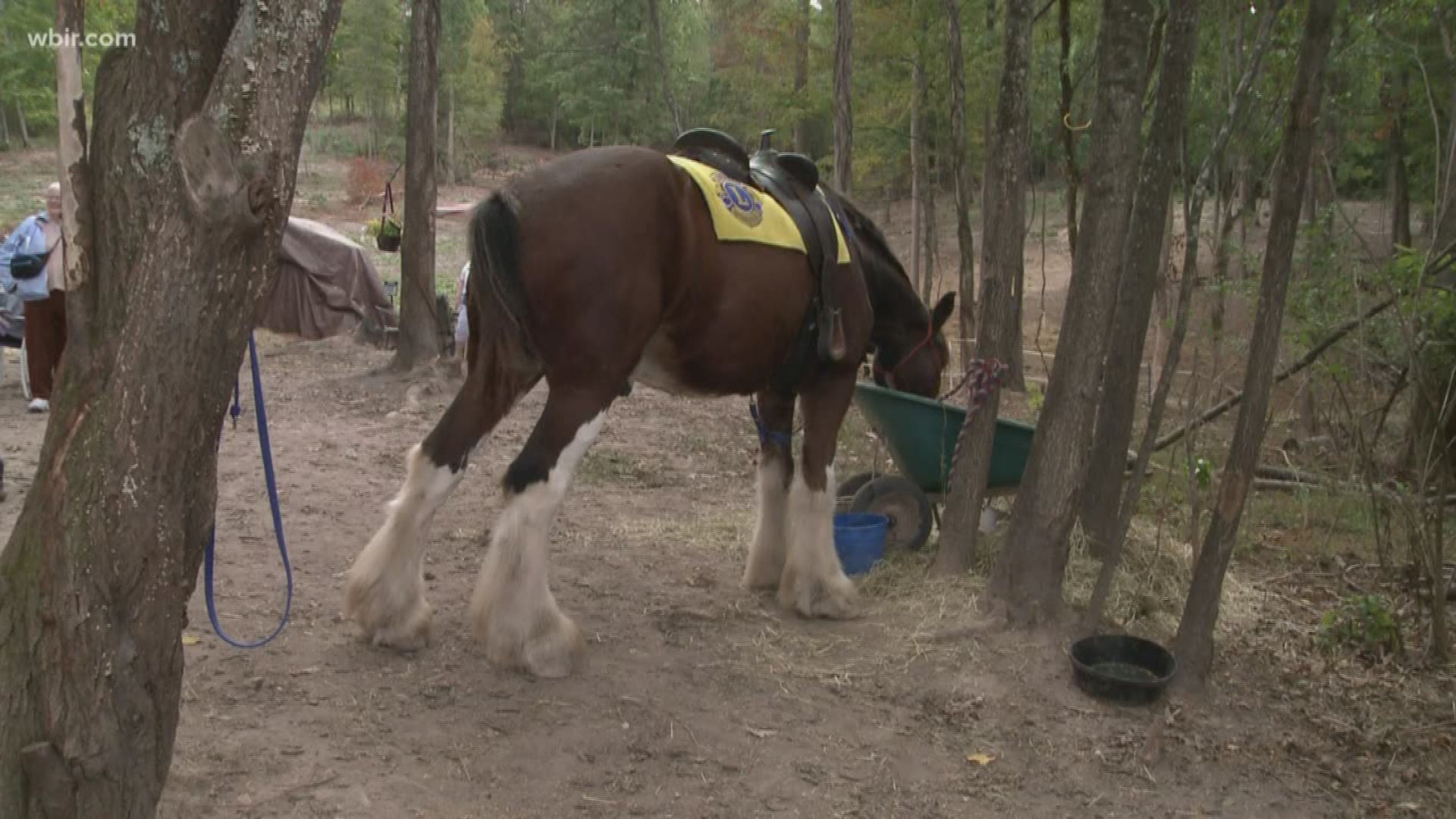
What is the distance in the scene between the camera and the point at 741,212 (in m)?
4.48

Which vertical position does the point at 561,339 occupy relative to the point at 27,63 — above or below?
below

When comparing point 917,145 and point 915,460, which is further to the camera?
point 917,145

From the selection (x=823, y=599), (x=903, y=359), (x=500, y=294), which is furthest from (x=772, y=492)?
(x=500, y=294)

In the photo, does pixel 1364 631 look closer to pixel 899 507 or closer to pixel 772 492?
pixel 899 507

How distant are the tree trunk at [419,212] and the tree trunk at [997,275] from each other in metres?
5.70

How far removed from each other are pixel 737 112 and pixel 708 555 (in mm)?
23040

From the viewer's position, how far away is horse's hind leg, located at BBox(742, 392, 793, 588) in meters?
5.27

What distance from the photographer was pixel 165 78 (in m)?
2.07

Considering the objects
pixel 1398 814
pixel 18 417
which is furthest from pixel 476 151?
pixel 1398 814

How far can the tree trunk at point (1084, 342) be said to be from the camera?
14.1ft

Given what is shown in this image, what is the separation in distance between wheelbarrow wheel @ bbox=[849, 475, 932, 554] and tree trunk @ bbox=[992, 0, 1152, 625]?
102 centimetres

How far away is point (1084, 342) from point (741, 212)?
5.01 ft

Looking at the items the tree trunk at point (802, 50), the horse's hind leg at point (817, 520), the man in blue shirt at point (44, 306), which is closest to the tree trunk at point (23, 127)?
the tree trunk at point (802, 50)

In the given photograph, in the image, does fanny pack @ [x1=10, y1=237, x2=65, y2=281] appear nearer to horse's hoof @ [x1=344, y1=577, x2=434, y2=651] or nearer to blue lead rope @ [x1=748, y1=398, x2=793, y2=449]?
horse's hoof @ [x1=344, y1=577, x2=434, y2=651]
